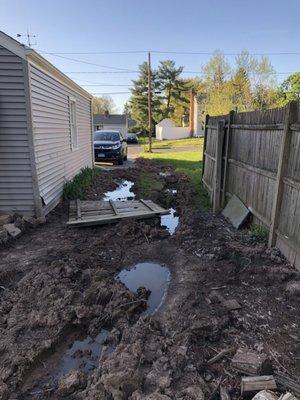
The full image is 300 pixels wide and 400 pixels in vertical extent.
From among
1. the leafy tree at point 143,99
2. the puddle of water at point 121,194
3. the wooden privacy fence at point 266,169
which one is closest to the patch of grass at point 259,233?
the wooden privacy fence at point 266,169

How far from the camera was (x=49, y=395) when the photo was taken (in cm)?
266

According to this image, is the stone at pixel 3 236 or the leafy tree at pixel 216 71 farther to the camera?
the leafy tree at pixel 216 71

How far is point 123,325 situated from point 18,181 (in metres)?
4.74

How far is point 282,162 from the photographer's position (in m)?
4.60

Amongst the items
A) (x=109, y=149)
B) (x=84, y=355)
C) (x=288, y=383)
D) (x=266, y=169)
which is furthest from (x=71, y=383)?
(x=109, y=149)

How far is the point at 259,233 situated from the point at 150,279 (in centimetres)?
209

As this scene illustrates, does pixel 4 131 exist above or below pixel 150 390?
above

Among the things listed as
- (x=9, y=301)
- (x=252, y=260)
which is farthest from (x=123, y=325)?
(x=252, y=260)

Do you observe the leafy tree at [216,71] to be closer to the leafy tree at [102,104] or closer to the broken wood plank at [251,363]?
the broken wood plank at [251,363]

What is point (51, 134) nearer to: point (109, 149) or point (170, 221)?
point (170, 221)

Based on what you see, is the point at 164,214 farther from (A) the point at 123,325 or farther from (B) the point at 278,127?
(A) the point at 123,325

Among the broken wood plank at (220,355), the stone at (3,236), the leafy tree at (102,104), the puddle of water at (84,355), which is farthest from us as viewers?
the leafy tree at (102,104)

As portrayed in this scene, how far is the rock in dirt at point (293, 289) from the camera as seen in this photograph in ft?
12.6

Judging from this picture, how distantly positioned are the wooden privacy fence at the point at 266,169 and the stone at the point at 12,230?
175 inches
